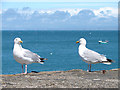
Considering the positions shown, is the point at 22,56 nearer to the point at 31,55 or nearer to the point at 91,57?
the point at 31,55

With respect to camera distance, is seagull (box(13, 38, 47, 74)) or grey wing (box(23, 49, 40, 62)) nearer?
seagull (box(13, 38, 47, 74))

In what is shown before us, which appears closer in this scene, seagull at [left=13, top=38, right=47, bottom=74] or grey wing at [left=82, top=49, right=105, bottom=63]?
seagull at [left=13, top=38, right=47, bottom=74]

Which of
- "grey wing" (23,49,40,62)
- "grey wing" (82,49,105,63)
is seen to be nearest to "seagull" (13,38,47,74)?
"grey wing" (23,49,40,62)

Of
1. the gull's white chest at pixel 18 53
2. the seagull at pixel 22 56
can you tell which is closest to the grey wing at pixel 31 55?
the seagull at pixel 22 56

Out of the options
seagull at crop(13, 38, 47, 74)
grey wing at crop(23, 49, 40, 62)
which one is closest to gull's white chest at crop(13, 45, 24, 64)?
seagull at crop(13, 38, 47, 74)

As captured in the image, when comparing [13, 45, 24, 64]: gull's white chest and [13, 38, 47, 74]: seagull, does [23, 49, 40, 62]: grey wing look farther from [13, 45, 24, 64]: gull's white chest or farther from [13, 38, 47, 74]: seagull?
[13, 45, 24, 64]: gull's white chest

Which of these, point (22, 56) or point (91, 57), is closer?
point (22, 56)

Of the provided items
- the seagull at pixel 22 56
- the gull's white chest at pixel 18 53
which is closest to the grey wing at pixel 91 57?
the seagull at pixel 22 56

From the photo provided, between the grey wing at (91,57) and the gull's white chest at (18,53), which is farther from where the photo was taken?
the grey wing at (91,57)

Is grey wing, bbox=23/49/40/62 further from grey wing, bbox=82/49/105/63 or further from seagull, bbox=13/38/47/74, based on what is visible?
grey wing, bbox=82/49/105/63

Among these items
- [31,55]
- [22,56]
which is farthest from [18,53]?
[31,55]

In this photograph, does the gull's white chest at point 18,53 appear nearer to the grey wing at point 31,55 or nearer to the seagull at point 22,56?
the seagull at point 22,56

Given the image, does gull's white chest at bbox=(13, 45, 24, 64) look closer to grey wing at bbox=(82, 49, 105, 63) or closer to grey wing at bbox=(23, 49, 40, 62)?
grey wing at bbox=(23, 49, 40, 62)

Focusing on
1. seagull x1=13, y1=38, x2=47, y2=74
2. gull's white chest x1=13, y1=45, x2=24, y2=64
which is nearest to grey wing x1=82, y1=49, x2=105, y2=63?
seagull x1=13, y1=38, x2=47, y2=74
